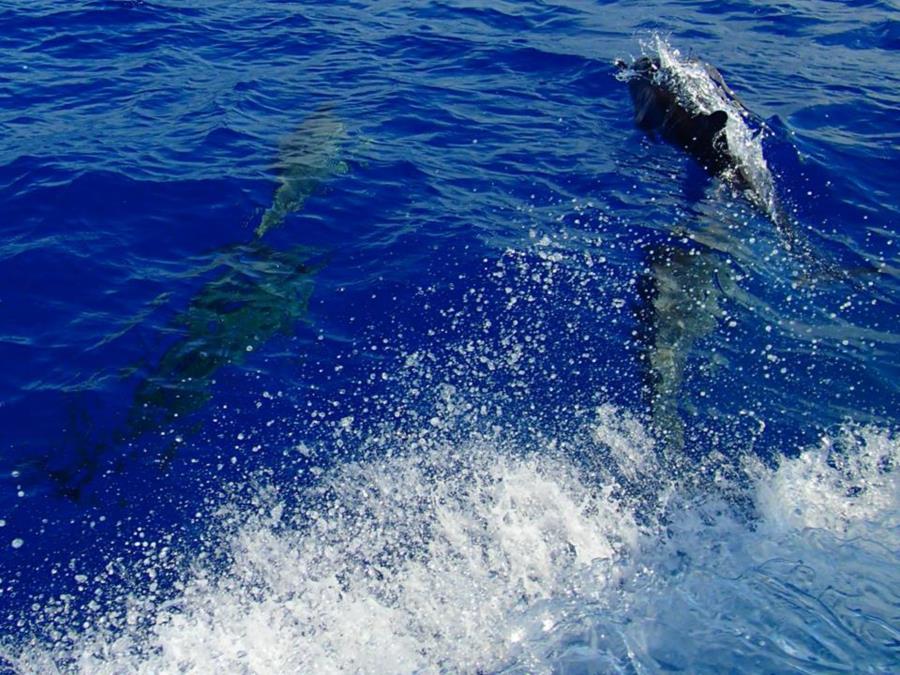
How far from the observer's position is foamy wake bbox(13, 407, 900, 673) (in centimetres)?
573

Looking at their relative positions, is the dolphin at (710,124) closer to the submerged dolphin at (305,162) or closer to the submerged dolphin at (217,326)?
the submerged dolphin at (305,162)

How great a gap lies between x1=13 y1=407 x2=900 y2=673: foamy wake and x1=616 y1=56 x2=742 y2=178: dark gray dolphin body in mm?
4366

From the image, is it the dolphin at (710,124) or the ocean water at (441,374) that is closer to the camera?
the ocean water at (441,374)

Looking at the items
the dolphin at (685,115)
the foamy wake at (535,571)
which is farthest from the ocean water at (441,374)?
the dolphin at (685,115)

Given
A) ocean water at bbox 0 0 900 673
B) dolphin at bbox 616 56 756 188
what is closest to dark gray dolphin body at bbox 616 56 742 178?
dolphin at bbox 616 56 756 188

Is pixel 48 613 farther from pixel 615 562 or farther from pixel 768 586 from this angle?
pixel 768 586

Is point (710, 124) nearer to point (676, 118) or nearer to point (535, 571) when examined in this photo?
point (676, 118)

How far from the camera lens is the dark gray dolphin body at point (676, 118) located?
35.1ft

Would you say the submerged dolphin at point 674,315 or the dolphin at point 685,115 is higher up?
the dolphin at point 685,115

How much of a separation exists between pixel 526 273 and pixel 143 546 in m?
4.36

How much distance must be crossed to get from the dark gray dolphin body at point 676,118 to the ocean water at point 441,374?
17 centimetres

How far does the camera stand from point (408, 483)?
697 cm

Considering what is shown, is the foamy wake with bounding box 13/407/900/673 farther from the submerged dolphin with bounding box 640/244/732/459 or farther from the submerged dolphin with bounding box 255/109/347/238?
the submerged dolphin with bounding box 255/109/347/238

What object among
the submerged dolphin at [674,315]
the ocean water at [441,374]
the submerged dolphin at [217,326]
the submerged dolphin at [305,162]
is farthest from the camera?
the submerged dolphin at [305,162]
